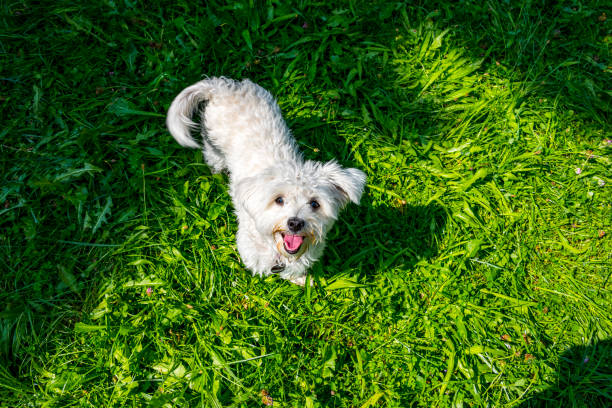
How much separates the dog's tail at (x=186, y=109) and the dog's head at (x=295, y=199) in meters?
0.88

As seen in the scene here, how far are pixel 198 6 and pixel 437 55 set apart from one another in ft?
10.4

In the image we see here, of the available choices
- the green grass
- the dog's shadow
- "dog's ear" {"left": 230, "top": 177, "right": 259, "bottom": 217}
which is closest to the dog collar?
the green grass

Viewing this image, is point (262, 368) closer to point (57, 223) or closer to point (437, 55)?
point (57, 223)

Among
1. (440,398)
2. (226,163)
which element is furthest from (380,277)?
(226,163)

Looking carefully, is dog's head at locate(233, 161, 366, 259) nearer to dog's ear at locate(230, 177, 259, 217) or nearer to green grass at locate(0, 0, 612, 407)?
dog's ear at locate(230, 177, 259, 217)

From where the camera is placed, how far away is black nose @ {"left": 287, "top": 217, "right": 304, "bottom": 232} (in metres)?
2.63

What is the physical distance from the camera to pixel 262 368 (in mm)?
3148

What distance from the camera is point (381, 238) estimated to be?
12.7ft

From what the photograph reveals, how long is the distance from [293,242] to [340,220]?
45.3 inches

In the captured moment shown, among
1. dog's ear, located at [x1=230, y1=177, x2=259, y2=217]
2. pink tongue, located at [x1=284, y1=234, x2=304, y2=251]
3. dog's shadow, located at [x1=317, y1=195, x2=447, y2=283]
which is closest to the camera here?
dog's ear, located at [x1=230, y1=177, x2=259, y2=217]

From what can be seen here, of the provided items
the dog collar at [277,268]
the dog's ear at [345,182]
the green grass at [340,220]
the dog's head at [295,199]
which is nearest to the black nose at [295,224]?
the dog's head at [295,199]

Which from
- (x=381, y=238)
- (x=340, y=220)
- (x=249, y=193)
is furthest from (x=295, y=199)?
(x=381, y=238)

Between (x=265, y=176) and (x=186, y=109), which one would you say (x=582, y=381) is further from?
(x=186, y=109)

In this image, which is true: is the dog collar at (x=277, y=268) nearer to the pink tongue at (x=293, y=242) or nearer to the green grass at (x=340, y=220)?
the green grass at (x=340, y=220)
